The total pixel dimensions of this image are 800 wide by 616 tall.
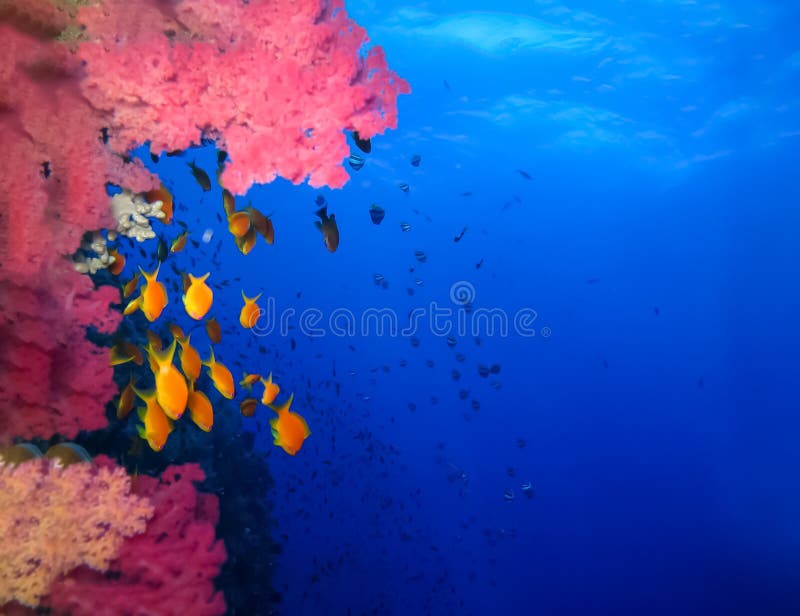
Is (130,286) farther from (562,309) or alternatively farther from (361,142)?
(562,309)

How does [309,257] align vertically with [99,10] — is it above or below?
above

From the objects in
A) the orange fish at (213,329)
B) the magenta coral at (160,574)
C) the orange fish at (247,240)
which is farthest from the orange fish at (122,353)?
the magenta coral at (160,574)

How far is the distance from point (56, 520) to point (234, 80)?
2.33 metres

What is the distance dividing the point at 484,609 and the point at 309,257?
41584mm

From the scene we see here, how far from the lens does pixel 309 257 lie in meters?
57.3

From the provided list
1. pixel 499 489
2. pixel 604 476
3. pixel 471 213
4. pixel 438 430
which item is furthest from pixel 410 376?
pixel 471 213

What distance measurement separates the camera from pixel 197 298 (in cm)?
446

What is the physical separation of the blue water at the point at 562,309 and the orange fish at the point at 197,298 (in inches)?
127

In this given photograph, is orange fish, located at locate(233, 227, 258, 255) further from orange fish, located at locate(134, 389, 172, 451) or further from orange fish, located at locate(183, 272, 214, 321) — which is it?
orange fish, located at locate(134, 389, 172, 451)

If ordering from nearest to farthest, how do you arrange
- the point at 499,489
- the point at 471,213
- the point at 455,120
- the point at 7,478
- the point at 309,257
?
the point at 7,478, the point at 455,120, the point at 471,213, the point at 309,257, the point at 499,489

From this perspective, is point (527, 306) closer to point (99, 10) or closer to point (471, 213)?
→ point (471, 213)

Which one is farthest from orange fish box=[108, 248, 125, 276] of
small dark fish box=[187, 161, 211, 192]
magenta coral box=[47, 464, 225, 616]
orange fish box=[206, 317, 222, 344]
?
orange fish box=[206, 317, 222, 344]

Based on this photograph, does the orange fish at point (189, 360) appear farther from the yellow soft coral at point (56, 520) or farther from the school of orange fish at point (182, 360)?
the yellow soft coral at point (56, 520)

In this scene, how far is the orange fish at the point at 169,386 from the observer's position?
12.1ft
